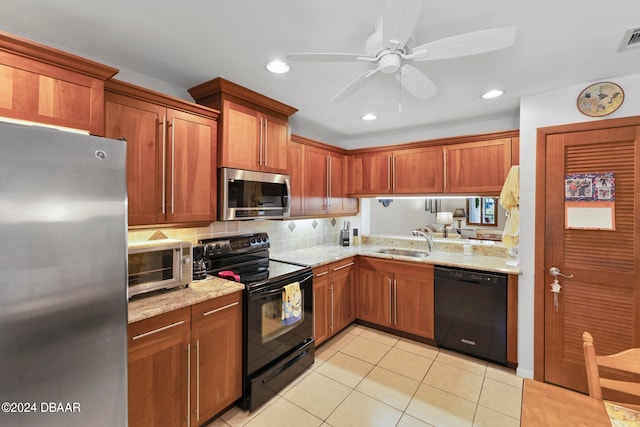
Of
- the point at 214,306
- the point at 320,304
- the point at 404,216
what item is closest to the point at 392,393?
the point at 320,304

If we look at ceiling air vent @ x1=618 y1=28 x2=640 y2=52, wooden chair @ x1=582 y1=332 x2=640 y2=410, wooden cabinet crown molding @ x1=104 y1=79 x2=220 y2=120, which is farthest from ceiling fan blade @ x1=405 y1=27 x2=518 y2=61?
wooden cabinet crown molding @ x1=104 y1=79 x2=220 y2=120

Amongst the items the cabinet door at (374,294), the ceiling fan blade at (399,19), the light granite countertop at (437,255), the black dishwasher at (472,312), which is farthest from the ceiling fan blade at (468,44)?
the cabinet door at (374,294)

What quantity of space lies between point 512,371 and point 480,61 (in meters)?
2.60

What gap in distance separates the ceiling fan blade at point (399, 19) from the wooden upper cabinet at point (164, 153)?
4.79ft

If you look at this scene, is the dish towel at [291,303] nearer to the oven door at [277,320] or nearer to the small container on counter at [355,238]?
the oven door at [277,320]

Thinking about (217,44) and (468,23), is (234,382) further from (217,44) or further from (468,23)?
(468,23)

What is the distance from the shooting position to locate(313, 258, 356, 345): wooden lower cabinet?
283 cm

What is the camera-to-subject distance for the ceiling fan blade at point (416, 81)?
1527 millimetres

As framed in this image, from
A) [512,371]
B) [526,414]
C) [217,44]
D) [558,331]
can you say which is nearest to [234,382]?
[526,414]

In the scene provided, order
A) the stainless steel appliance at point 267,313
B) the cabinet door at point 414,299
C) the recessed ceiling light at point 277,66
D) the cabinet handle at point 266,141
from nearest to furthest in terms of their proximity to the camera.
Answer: the recessed ceiling light at point 277,66, the stainless steel appliance at point 267,313, the cabinet handle at point 266,141, the cabinet door at point 414,299

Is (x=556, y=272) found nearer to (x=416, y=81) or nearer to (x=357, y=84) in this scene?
(x=416, y=81)

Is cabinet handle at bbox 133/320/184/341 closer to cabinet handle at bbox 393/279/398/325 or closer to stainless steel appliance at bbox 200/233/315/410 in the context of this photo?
stainless steel appliance at bbox 200/233/315/410

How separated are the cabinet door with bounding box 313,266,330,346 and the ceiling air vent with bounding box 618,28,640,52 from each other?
103 inches

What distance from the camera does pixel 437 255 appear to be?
323 cm
